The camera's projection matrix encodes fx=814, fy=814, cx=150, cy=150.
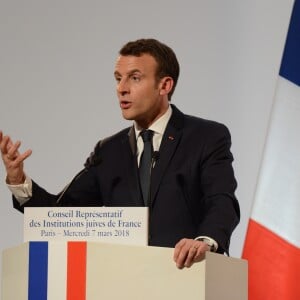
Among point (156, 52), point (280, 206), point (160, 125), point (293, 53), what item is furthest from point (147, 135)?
point (293, 53)

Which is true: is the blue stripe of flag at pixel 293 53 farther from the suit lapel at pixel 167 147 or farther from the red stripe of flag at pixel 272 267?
the suit lapel at pixel 167 147

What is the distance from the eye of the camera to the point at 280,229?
347 centimetres

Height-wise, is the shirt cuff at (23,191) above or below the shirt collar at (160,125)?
below

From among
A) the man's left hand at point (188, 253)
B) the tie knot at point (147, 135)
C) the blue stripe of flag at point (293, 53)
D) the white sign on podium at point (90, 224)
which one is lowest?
the man's left hand at point (188, 253)

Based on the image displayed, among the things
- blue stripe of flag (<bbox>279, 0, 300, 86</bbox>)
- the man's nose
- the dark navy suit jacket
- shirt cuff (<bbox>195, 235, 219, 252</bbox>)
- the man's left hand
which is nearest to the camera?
the man's left hand

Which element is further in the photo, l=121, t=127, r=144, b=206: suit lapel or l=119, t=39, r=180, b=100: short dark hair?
l=119, t=39, r=180, b=100: short dark hair

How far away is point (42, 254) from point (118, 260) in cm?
21

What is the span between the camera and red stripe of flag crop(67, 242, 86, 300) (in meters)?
2.13

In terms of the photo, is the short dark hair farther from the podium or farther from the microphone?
the podium

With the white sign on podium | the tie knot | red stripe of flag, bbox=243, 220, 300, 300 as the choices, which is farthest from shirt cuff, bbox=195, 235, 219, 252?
red stripe of flag, bbox=243, 220, 300, 300

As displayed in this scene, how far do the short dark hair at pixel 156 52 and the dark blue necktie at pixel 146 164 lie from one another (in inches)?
8.6

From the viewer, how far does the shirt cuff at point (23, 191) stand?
106 inches

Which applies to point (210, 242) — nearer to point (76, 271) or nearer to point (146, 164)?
point (76, 271)

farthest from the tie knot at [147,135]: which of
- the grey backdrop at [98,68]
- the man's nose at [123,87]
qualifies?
the grey backdrop at [98,68]
